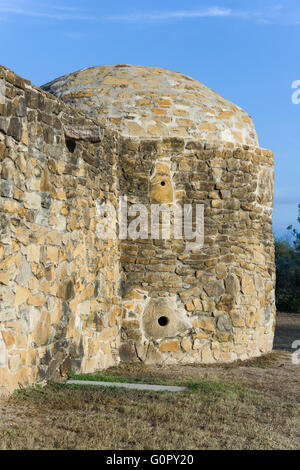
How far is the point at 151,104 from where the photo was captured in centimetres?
881

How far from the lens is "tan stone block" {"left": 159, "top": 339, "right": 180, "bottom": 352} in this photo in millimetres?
8555

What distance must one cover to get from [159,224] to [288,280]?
1316 centimetres

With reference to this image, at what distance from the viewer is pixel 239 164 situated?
9.09 meters

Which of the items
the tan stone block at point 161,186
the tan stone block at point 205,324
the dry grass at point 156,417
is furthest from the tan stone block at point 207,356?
the tan stone block at point 161,186

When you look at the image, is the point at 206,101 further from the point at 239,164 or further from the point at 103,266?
the point at 103,266

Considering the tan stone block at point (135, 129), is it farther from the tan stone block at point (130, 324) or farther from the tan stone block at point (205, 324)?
the tan stone block at point (205, 324)

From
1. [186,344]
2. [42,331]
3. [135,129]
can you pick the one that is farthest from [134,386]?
[135,129]

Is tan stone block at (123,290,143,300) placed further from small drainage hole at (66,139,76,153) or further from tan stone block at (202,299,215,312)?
small drainage hole at (66,139,76,153)

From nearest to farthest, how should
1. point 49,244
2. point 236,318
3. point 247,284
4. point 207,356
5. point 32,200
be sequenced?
point 32,200, point 49,244, point 207,356, point 236,318, point 247,284

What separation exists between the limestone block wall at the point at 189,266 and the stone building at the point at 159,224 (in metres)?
0.01

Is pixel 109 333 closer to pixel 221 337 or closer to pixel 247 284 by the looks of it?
pixel 221 337

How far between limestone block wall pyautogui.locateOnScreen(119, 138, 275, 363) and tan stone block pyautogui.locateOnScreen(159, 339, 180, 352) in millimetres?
15

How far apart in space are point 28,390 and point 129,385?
4.33 ft

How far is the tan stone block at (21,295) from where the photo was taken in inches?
222
